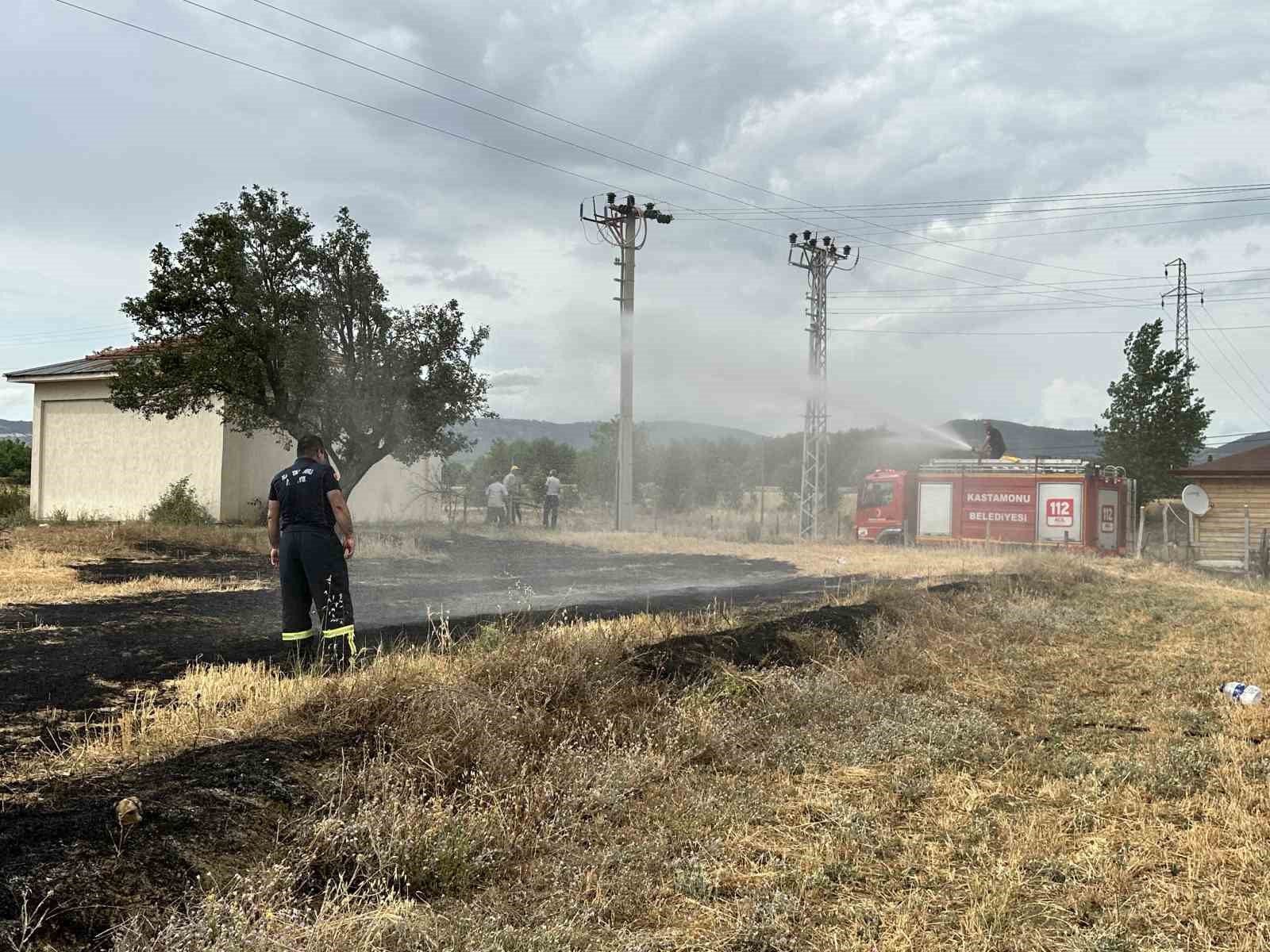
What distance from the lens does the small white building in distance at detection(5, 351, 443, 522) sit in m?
21.2

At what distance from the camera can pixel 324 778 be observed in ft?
12.7

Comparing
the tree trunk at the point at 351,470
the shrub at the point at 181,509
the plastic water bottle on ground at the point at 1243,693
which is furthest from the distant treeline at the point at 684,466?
the plastic water bottle on ground at the point at 1243,693

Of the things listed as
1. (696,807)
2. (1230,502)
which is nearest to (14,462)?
(696,807)

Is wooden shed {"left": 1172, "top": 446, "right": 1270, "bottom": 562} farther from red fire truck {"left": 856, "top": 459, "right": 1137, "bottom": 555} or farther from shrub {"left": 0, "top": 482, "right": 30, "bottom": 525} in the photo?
shrub {"left": 0, "top": 482, "right": 30, "bottom": 525}

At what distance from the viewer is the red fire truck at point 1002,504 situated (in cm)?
2211

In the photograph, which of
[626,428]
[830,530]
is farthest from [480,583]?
[830,530]

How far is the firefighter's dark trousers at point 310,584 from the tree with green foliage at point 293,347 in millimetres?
10973

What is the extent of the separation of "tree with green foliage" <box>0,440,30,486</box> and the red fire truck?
3022 cm

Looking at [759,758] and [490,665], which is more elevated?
[490,665]

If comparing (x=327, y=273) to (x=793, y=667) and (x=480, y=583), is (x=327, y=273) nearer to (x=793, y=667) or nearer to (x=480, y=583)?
(x=480, y=583)

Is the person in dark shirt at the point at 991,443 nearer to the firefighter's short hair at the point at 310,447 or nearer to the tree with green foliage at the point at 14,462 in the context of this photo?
the firefighter's short hair at the point at 310,447

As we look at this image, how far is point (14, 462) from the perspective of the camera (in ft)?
116

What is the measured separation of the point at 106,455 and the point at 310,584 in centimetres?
1971

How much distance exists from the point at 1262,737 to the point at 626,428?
19.5 meters
